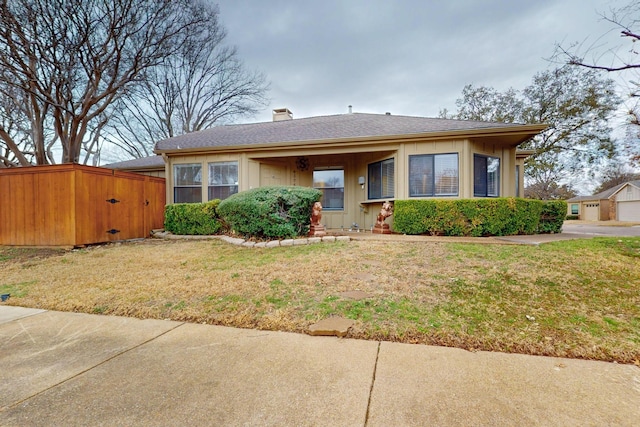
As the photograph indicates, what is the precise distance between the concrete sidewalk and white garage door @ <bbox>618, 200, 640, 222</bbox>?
101ft

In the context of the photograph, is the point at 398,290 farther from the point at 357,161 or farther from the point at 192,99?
the point at 192,99

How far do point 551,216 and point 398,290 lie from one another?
703cm

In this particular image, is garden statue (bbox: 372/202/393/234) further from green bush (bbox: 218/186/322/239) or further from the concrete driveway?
the concrete driveway

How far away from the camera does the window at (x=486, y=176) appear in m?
7.84

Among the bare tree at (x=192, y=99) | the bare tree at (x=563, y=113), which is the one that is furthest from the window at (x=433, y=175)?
the bare tree at (x=192, y=99)

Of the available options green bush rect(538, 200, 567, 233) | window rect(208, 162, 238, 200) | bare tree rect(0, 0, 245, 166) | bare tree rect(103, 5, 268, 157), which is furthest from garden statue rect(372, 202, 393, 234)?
bare tree rect(103, 5, 268, 157)

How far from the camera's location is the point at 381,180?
875 centimetres

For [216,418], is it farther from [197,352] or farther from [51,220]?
[51,220]

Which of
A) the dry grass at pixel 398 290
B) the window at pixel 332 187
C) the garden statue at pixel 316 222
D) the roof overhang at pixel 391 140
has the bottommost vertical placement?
the dry grass at pixel 398 290

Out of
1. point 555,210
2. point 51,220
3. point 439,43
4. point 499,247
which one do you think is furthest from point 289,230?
point 439,43

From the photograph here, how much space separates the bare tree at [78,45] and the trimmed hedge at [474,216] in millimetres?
10401

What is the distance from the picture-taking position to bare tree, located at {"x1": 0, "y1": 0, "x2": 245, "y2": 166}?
812 centimetres

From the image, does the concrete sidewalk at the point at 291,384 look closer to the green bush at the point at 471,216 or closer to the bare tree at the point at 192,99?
the green bush at the point at 471,216

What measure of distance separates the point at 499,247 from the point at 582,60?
11.1ft
